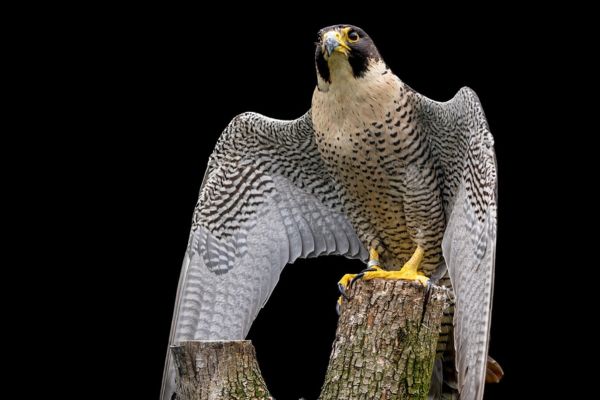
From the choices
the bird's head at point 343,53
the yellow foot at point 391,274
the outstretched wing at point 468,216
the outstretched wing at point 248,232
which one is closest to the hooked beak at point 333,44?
the bird's head at point 343,53

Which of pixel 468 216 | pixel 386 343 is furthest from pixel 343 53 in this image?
pixel 386 343

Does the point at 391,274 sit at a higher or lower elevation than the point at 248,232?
lower

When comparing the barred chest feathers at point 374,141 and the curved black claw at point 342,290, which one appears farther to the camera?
the barred chest feathers at point 374,141

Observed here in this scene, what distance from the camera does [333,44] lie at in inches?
198

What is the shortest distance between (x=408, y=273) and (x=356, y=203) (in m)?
0.56

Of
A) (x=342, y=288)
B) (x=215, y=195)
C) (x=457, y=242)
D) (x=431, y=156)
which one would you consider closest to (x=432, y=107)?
(x=431, y=156)

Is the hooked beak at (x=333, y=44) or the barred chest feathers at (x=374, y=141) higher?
the hooked beak at (x=333, y=44)

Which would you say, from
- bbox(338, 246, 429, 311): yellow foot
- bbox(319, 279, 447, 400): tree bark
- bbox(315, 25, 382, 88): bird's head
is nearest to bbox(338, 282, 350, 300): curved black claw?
bbox(338, 246, 429, 311): yellow foot

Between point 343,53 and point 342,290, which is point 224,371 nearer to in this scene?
point 342,290

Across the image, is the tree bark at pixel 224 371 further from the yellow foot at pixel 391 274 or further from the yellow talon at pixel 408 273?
the yellow talon at pixel 408 273

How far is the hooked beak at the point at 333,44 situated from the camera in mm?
5027

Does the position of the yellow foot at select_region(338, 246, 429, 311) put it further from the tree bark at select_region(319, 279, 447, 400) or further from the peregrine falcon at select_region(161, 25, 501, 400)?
the tree bark at select_region(319, 279, 447, 400)

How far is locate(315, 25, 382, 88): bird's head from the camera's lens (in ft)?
16.6

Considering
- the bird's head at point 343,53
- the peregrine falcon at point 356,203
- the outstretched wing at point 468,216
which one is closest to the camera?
the outstretched wing at point 468,216
